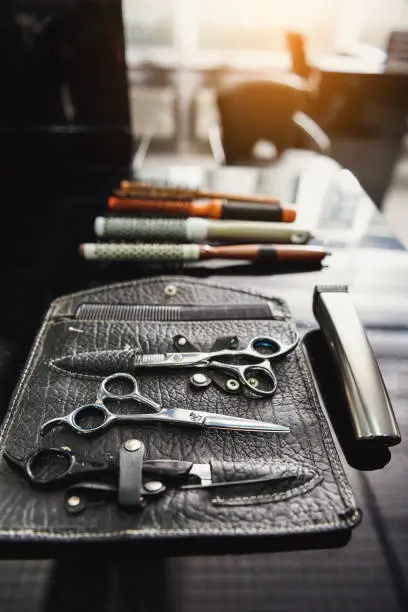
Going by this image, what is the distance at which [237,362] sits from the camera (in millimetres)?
567

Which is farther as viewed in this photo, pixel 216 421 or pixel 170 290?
pixel 170 290

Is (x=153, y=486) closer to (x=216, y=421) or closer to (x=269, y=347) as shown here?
(x=216, y=421)

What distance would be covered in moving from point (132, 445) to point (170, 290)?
1.03 feet

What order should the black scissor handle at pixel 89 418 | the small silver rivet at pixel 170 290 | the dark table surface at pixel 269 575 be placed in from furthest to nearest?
1. the small silver rivet at pixel 170 290
2. the black scissor handle at pixel 89 418
3. the dark table surface at pixel 269 575

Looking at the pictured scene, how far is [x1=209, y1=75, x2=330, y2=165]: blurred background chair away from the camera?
153cm

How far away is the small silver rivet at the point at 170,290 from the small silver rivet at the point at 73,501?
361 mm

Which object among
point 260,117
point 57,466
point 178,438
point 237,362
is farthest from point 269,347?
point 260,117

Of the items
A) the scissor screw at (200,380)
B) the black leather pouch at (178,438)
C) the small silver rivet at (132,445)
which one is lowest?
the black leather pouch at (178,438)

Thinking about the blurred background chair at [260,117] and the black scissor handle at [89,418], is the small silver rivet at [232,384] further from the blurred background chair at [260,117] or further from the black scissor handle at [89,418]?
the blurred background chair at [260,117]

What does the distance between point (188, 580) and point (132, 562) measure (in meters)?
0.05

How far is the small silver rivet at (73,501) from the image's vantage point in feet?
1.33

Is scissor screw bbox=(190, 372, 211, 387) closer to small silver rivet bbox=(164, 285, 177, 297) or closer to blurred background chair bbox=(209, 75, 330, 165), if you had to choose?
small silver rivet bbox=(164, 285, 177, 297)

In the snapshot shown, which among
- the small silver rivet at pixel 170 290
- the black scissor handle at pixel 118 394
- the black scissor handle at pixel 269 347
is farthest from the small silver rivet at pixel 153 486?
the small silver rivet at pixel 170 290

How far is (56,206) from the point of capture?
3.25 feet
